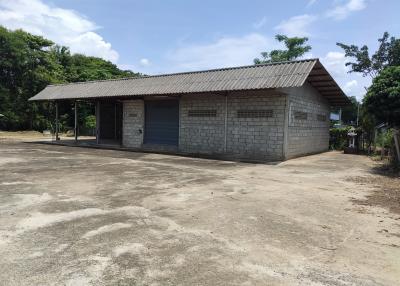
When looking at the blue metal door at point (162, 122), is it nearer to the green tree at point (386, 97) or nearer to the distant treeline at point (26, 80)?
the green tree at point (386, 97)

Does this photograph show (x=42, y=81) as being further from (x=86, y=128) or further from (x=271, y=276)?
(x=271, y=276)

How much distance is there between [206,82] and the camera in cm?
1688

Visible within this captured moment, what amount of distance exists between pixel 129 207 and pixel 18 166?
7.01 metres

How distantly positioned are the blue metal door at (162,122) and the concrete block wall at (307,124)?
601cm

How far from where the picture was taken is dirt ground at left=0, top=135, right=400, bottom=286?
362 cm

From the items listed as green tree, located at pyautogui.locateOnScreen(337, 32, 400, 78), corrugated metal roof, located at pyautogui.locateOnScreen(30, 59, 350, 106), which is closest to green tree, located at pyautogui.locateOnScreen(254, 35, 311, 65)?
green tree, located at pyautogui.locateOnScreen(337, 32, 400, 78)

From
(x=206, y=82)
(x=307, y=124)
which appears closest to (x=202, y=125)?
(x=206, y=82)

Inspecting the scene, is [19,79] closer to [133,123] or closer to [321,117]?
[133,123]

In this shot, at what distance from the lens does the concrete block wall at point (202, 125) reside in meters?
16.7

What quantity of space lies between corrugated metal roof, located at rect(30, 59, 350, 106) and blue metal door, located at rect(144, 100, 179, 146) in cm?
102

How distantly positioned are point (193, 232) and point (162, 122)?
1439 cm

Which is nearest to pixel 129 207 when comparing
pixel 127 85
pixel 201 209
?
pixel 201 209

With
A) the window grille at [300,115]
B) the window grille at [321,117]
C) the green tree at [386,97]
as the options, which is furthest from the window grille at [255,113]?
the window grille at [321,117]

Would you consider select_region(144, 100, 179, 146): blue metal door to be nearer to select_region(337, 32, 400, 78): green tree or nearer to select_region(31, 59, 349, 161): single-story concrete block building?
select_region(31, 59, 349, 161): single-story concrete block building
